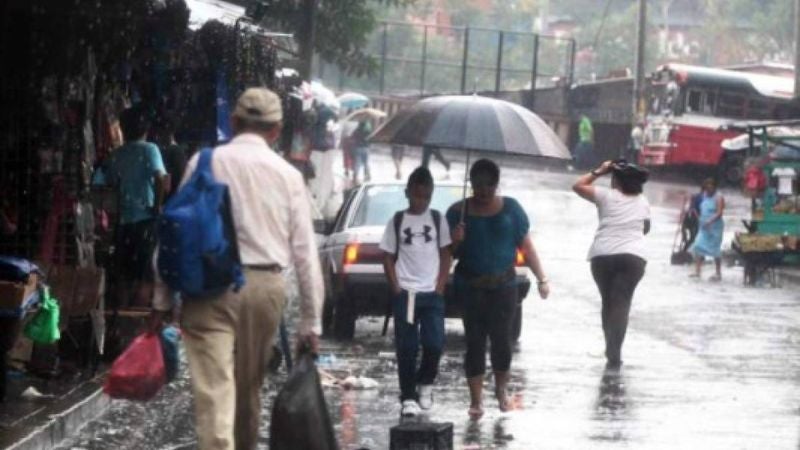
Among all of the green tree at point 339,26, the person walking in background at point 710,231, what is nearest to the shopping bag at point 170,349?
the green tree at point 339,26

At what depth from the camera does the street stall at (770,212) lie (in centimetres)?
2822

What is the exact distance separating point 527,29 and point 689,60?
354 inches

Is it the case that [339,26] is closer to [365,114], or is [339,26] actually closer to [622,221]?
[622,221]

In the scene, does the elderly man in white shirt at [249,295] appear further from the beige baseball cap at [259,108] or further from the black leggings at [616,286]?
the black leggings at [616,286]

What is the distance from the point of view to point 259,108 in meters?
8.53

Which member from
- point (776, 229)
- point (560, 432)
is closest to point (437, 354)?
point (560, 432)

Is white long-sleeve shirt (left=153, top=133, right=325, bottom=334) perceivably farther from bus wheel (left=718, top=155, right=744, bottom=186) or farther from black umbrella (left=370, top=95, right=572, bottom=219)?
bus wheel (left=718, top=155, right=744, bottom=186)

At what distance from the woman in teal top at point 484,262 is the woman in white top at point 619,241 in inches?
121

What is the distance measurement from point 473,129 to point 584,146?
145ft

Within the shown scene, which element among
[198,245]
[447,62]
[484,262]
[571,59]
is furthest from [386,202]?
[447,62]

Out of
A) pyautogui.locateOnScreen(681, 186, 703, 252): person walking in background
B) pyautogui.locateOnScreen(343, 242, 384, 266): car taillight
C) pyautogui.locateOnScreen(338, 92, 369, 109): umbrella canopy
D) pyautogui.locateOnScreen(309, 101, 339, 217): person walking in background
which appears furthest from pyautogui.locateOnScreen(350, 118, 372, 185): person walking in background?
pyautogui.locateOnScreen(343, 242, 384, 266): car taillight

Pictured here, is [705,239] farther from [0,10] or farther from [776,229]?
[0,10]

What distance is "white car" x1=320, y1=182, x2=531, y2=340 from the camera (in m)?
17.7

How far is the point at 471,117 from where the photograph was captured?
45.1 feet
